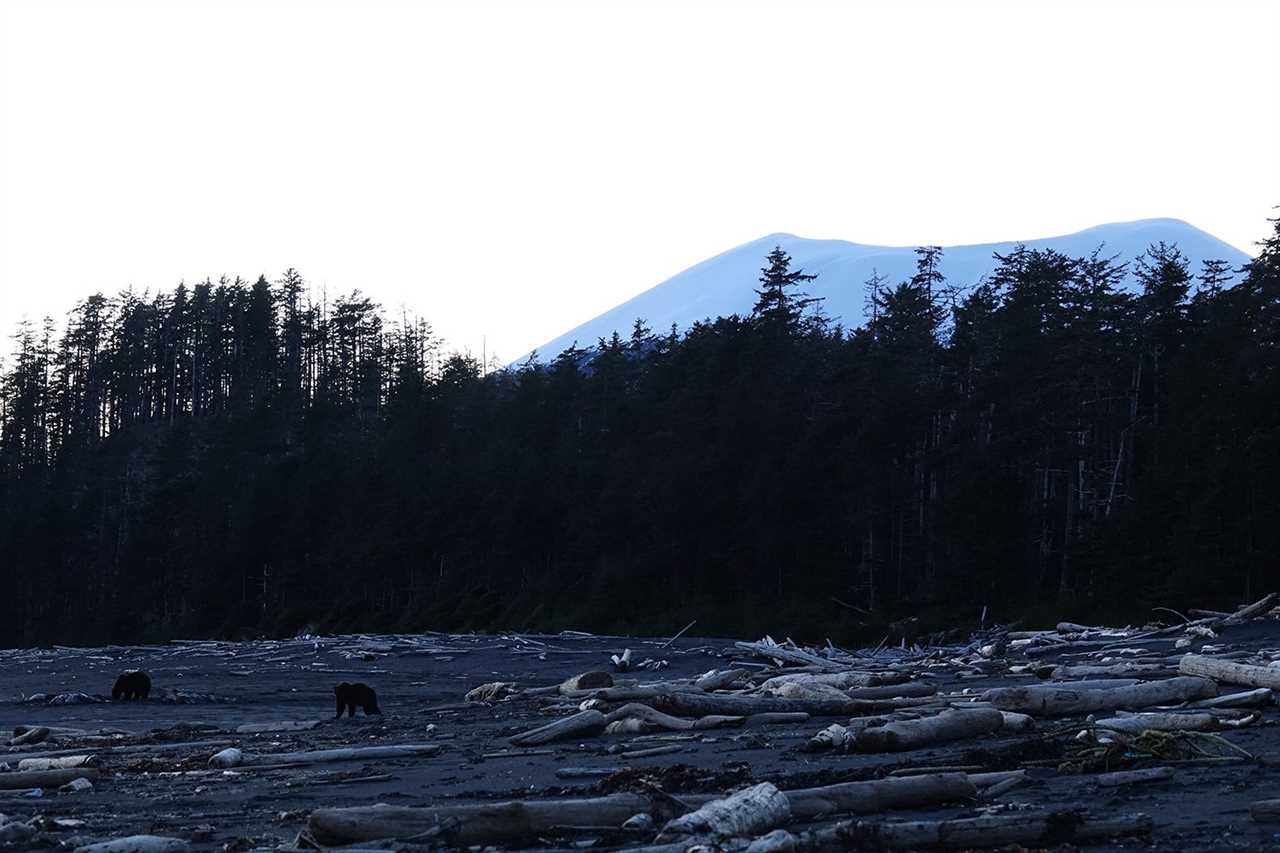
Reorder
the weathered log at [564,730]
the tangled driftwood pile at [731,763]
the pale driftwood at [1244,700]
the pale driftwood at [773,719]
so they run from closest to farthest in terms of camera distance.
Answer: the tangled driftwood pile at [731,763] → the pale driftwood at [1244,700] → the weathered log at [564,730] → the pale driftwood at [773,719]

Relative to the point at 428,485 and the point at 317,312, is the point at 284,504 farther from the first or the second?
the point at 317,312

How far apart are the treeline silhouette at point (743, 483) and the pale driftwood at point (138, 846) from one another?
108ft

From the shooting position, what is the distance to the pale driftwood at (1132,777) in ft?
29.3

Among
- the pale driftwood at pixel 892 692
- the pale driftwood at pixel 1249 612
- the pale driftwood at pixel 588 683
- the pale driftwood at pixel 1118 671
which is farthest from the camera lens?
the pale driftwood at pixel 1249 612

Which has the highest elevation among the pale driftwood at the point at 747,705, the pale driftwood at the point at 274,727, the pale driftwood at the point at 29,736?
the pale driftwood at the point at 747,705

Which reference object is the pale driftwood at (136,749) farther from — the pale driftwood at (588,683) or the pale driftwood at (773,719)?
the pale driftwood at (773,719)

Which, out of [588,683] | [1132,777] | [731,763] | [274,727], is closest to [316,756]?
[731,763]

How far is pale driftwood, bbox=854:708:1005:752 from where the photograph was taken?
11.4 m

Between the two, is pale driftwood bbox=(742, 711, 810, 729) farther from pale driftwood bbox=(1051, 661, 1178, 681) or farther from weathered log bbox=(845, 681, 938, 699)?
pale driftwood bbox=(1051, 661, 1178, 681)

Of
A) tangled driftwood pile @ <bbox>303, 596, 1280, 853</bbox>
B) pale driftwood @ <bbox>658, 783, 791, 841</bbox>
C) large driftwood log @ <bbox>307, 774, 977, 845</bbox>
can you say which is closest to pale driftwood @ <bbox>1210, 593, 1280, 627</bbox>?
tangled driftwood pile @ <bbox>303, 596, 1280, 853</bbox>

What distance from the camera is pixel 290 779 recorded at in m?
12.0

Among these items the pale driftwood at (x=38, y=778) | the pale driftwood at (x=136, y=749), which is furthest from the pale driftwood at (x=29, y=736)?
the pale driftwood at (x=38, y=778)

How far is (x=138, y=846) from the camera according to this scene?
817 cm

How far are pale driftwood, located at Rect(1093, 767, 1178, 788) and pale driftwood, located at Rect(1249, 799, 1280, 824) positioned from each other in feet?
4.88
